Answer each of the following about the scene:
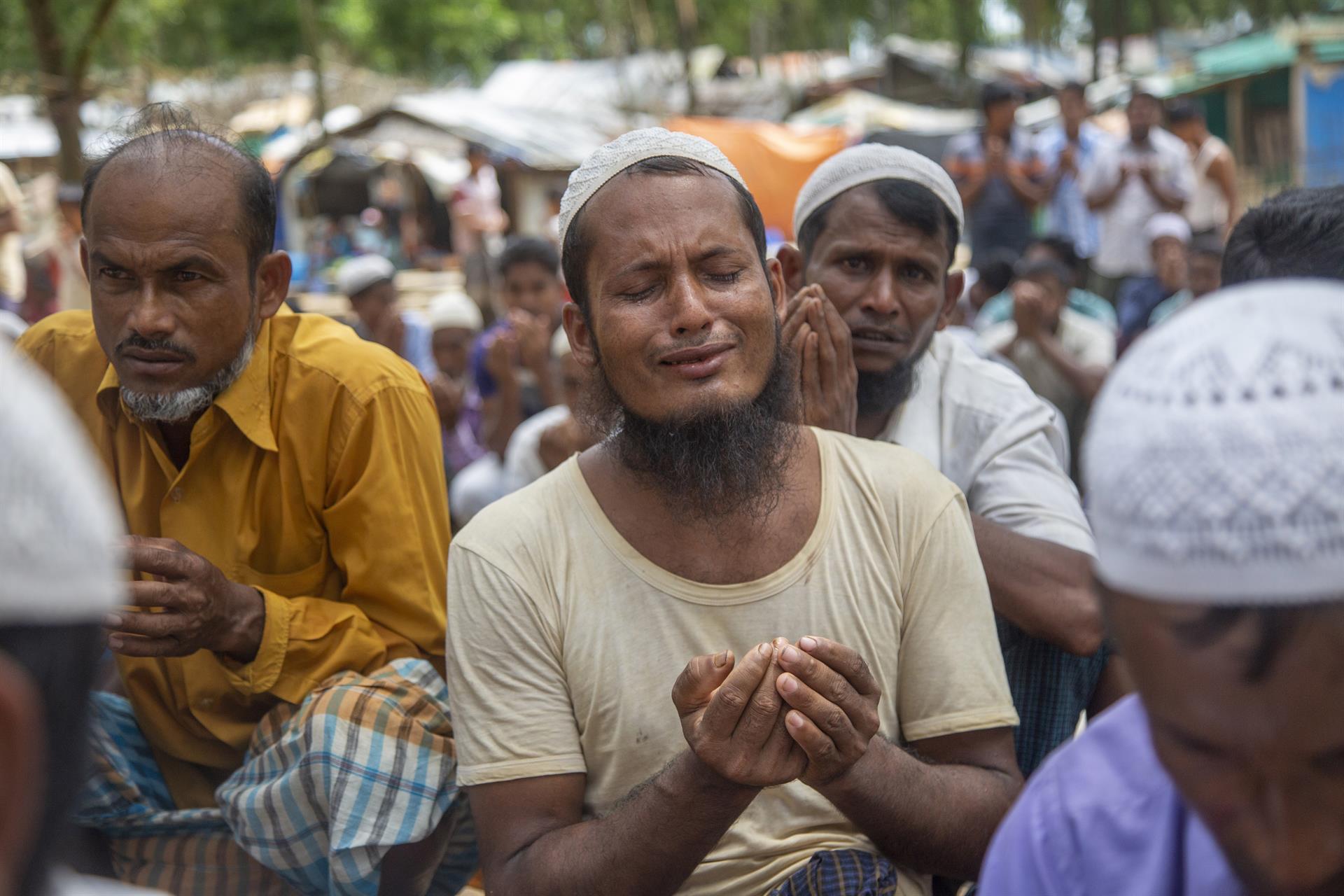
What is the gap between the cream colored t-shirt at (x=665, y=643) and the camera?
7.94 feet

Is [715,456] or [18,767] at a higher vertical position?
[18,767]

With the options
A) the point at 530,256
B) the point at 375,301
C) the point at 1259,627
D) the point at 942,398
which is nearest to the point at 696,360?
the point at 942,398

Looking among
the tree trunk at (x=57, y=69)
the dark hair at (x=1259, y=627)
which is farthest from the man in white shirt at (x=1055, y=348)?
the tree trunk at (x=57, y=69)

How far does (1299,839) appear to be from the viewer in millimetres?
1230

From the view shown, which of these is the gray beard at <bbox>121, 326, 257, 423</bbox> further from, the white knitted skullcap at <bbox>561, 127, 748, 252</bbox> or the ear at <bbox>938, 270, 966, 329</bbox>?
the ear at <bbox>938, 270, 966, 329</bbox>

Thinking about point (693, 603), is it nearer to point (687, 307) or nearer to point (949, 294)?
point (687, 307)

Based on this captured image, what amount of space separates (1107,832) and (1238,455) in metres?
0.59

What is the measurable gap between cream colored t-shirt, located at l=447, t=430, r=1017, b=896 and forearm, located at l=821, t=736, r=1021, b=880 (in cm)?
10

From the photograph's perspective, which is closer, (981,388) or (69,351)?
(69,351)

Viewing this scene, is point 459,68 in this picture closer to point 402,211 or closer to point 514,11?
point 514,11

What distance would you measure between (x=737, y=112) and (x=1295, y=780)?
3440cm

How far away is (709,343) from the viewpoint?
8.53 feet

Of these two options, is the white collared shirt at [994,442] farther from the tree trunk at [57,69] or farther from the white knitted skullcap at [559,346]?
the tree trunk at [57,69]

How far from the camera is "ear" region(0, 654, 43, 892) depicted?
1.00 m
